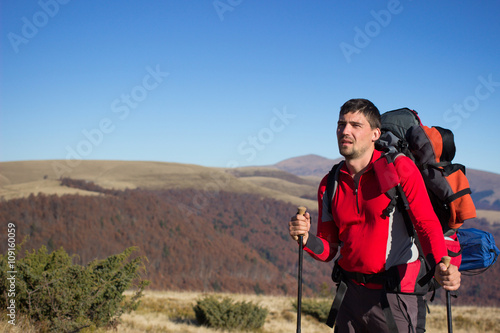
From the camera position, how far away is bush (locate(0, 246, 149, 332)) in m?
6.87

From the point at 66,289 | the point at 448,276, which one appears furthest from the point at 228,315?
the point at 448,276

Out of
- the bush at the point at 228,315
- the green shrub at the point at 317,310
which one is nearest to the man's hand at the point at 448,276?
the bush at the point at 228,315

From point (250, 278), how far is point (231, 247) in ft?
47.9

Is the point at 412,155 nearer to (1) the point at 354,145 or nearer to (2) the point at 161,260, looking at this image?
(1) the point at 354,145

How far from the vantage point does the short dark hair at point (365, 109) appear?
2.67 meters

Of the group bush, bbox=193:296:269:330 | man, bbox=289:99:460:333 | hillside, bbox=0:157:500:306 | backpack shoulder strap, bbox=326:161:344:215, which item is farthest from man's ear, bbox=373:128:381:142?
hillside, bbox=0:157:500:306

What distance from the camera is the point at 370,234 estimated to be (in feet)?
8.39

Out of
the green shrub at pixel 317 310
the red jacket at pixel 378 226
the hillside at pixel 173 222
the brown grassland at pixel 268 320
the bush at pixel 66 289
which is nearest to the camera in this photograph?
the red jacket at pixel 378 226

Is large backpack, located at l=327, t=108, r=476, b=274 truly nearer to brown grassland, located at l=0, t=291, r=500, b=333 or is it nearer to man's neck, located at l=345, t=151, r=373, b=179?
man's neck, located at l=345, t=151, r=373, b=179

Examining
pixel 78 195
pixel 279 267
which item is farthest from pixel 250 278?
pixel 78 195

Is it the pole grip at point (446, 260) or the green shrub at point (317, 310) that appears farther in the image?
the green shrub at point (317, 310)

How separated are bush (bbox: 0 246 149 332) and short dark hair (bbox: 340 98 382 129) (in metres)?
6.10

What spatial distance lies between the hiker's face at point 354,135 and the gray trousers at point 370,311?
2.77ft

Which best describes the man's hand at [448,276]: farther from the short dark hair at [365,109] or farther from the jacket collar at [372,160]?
the short dark hair at [365,109]
